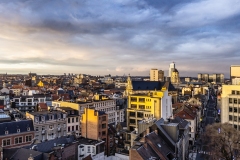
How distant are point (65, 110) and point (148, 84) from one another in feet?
205

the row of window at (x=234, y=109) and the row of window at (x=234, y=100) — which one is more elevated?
the row of window at (x=234, y=100)

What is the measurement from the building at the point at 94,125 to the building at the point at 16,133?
1319cm

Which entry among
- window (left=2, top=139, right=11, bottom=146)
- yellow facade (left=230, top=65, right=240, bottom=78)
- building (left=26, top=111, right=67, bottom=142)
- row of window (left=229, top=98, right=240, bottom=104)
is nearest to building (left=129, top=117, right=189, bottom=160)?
building (left=26, top=111, right=67, bottom=142)

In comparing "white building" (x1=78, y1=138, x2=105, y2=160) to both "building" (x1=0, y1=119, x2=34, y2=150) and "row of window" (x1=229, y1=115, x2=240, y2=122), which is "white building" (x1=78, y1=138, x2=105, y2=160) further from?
"row of window" (x1=229, y1=115, x2=240, y2=122)

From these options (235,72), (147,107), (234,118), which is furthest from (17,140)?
(235,72)

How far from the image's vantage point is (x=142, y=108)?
278ft

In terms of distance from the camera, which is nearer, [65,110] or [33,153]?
[33,153]

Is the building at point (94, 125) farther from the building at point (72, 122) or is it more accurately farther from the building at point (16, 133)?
A: the building at point (16, 133)

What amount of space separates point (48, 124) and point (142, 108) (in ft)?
109

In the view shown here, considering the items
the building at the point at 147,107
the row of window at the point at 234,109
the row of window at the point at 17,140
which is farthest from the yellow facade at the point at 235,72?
the row of window at the point at 17,140

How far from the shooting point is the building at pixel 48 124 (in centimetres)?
6244

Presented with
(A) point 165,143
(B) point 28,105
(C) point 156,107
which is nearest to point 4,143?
(A) point 165,143

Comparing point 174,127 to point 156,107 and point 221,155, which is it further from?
point 156,107

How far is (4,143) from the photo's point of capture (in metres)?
55.2
